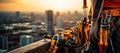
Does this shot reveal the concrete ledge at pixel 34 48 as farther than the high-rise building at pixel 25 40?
No

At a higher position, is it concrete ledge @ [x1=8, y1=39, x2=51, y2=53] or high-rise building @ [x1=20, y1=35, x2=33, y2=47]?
concrete ledge @ [x1=8, y1=39, x2=51, y2=53]

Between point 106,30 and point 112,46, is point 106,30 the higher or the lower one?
the higher one

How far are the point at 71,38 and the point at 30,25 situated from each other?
3.22 m

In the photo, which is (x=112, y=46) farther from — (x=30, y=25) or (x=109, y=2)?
(x=30, y=25)

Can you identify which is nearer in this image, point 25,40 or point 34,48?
point 34,48

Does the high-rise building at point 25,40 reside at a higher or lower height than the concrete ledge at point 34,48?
lower

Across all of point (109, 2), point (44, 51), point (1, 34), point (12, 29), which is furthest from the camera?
point (12, 29)

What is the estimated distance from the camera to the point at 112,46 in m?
2.43

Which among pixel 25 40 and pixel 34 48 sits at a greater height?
pixel 34 48

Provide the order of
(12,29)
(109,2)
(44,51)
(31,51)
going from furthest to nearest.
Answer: (12,29), (44,51), (31,51), (109,2)

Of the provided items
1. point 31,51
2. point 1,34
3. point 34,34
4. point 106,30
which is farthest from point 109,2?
point 34,34

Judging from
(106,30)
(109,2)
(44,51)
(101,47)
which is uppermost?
(109,2)

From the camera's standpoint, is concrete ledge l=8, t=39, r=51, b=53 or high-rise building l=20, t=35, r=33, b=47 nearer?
concrete ledge l=8, t=39, r=51, b=53

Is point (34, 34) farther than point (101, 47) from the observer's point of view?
Yes
